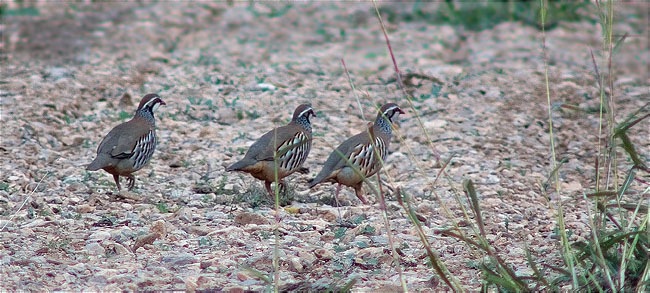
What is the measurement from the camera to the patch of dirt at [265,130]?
461 centimetres

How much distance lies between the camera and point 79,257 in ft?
15.0

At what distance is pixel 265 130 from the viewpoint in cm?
775

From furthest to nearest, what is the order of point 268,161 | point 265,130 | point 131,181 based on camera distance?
1. point 265,130
2. point 131,181
3. point 268,161

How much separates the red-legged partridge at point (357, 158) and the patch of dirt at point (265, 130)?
0.15 m

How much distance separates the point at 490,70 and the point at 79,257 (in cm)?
646

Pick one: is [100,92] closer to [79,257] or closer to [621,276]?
[79,257]

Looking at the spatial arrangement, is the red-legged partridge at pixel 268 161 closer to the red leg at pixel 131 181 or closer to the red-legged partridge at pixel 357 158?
the red-legged partridge at pixel 357 158

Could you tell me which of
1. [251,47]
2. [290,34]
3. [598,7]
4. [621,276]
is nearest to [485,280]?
[621,276]

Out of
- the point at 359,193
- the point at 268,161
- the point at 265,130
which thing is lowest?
the point at 265,130

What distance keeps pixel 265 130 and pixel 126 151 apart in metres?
1.83

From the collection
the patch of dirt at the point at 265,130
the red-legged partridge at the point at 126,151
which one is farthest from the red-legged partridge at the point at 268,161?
the red-legged partridge at the point at 126,151

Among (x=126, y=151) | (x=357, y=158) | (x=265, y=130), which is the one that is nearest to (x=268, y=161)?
(x=357, y=158)

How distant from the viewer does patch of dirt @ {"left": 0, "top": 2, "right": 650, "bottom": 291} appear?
4.61 metres

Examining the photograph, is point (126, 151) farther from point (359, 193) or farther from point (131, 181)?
point (359, 193)
